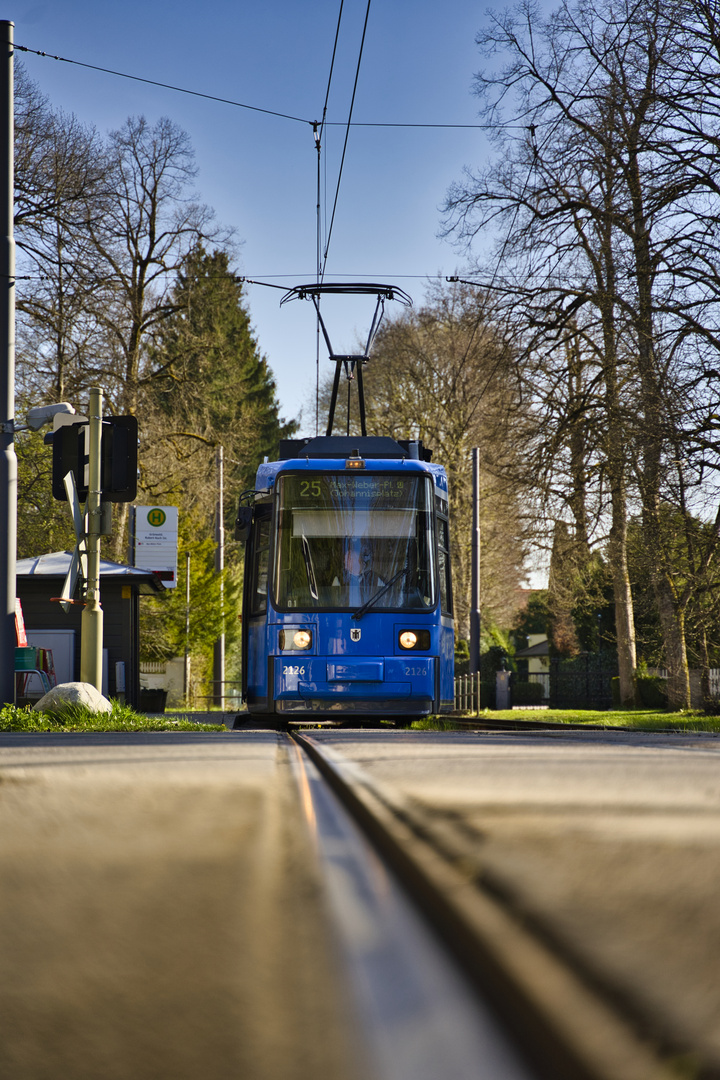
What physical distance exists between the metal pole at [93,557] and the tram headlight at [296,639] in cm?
184

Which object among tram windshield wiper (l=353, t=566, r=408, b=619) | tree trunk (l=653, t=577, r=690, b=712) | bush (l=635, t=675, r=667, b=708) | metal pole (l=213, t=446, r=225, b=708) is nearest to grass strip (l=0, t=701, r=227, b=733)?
tram windshield wiper (l=353, t=566, r=408, b=619)

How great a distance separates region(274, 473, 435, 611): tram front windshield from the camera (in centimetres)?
1095

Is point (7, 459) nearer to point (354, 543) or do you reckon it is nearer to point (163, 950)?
point (354, 543)

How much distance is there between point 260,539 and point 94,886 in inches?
420

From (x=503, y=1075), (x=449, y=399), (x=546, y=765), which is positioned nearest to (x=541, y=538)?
(x=449, y=399)

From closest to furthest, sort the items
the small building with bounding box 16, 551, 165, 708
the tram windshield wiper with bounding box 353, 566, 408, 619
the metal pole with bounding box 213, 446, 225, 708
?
the tram windshield wiper with bounding box 353, 566, 408, 619, the small building with bounding box 16, 551, 165, 708, the metal pole with bounding box 213, 446, 225, 708

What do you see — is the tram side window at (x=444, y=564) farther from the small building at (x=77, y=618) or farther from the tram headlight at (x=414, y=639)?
the small building at (x=77, y=618)

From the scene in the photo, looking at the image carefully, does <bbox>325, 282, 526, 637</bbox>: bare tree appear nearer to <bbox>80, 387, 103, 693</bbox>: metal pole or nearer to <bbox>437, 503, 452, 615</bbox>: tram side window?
<bbox>437, 503, 452, 615</bbox>: tram side window

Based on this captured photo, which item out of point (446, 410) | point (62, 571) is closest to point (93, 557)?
point (62, 571)

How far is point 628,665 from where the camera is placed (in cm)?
2952

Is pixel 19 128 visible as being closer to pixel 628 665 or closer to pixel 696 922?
pixel 628 665

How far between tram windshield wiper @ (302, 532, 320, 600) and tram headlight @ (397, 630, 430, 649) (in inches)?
37.9

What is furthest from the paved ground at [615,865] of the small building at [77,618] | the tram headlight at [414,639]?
the small building at [77,618]

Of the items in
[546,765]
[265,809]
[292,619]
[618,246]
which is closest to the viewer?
[265,809]
